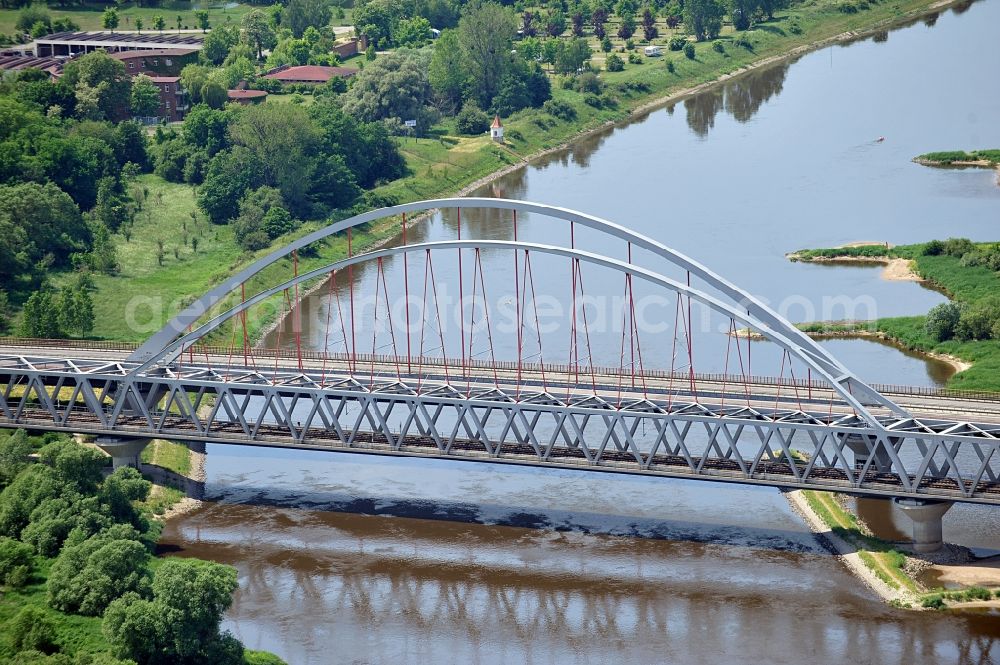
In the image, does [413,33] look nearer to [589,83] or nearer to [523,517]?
[589,83]

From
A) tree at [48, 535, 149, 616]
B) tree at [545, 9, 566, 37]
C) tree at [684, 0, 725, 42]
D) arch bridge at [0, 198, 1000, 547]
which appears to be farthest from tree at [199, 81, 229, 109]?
tree at [48, 535, 149, 616]

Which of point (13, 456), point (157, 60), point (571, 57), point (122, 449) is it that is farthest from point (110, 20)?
point (13, 456)

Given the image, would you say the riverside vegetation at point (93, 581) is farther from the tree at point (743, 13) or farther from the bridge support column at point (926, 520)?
the tree at point (743, 13)

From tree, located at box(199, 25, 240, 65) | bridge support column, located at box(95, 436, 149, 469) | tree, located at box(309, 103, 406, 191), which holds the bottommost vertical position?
bridge support column, located at box(95, 436, 149, 469)

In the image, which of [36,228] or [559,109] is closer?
[36,228]

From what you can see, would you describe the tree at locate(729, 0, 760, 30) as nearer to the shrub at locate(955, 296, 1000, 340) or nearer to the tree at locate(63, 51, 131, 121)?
the tree at locate(63, 51, 131, 121)

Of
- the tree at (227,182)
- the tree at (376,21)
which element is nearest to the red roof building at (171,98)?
the tree at (227,182)

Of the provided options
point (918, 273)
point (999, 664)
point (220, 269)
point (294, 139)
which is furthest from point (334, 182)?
point (999, 664)
